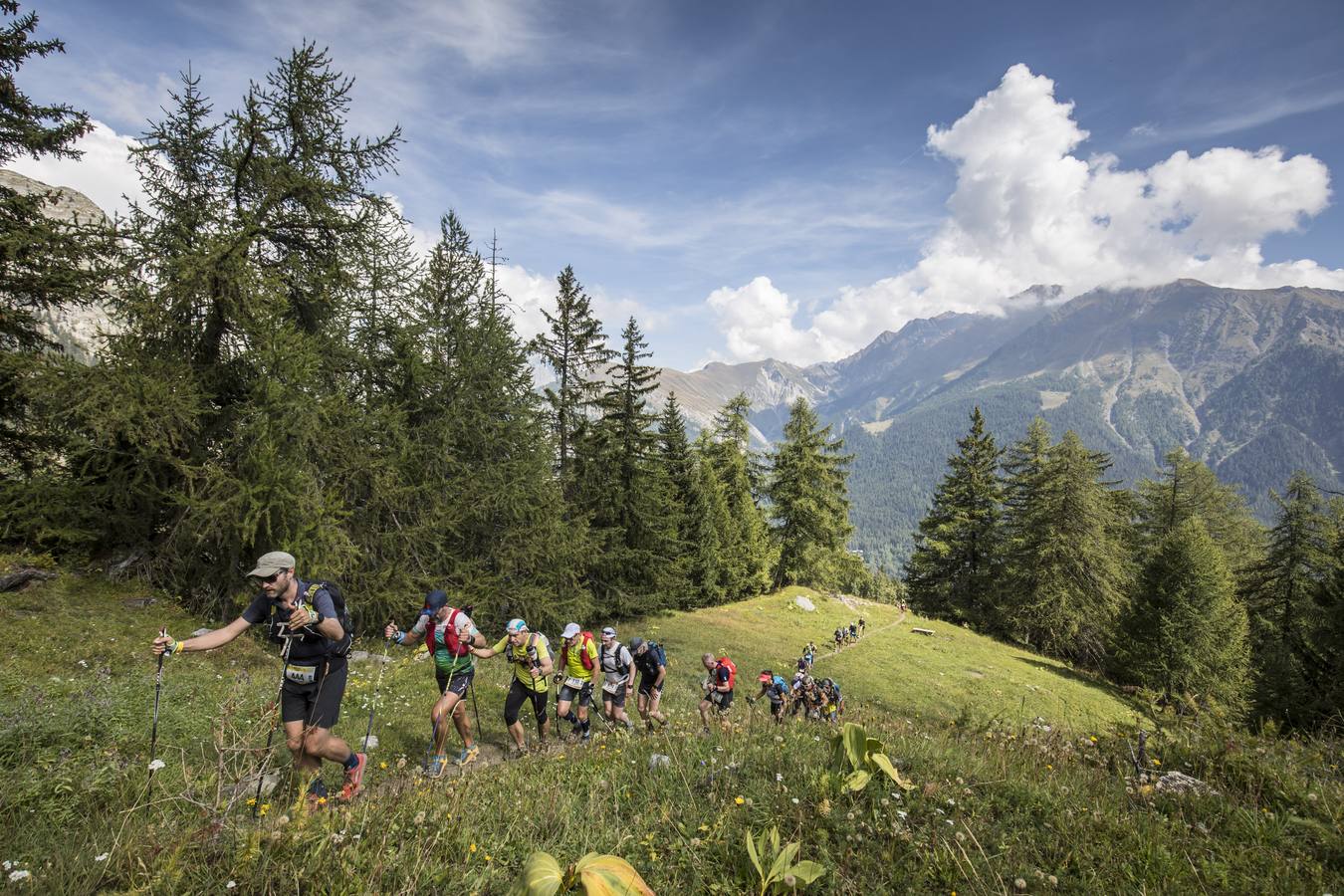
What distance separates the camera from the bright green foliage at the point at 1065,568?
1361 inches

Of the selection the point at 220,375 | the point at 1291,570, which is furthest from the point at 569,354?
the point at 1291,570

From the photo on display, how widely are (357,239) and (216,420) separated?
5.84 m

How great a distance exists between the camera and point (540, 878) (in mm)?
2193

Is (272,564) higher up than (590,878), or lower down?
higher up

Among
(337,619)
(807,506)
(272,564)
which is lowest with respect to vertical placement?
(337,619)

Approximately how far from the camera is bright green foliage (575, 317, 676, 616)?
25.1m

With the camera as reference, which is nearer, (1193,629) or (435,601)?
(435,601)

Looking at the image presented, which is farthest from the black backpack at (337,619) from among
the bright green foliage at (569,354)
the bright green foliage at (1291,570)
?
the bright green foliage at (1291,570)

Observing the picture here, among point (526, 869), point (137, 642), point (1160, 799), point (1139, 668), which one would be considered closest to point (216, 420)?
point (137, 642)

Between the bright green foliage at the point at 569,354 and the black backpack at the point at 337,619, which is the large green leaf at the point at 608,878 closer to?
the black backpack at the point at 337,619

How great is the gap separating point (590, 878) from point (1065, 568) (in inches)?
1683

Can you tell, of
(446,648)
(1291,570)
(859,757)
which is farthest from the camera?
(1291,570)

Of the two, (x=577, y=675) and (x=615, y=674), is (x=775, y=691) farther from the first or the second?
(x=577, y=675)

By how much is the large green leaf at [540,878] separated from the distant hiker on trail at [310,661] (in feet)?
13.3
